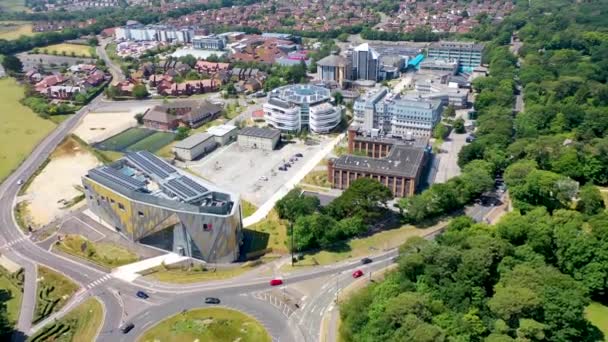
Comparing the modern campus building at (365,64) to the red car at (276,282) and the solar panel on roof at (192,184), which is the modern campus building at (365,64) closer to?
the solar panel on roof at (192,184)

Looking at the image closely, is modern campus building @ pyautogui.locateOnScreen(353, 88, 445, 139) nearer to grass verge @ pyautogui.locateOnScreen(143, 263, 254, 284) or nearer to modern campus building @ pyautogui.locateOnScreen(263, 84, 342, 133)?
modern campus building @ pyautogui.locateOnScreen(263, 84, 342, 133)

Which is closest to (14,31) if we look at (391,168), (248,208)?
(248,208)

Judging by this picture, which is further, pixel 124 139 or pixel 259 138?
pixel 124 139

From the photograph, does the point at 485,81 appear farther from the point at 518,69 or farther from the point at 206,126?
the point at 206,126

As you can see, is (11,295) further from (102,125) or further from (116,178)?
(102,125)

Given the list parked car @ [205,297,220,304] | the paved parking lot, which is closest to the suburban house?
the paved parking lot

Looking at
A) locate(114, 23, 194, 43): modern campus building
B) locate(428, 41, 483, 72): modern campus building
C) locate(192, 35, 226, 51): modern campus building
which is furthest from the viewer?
locate(114, 23, 194, 43): modern campus building
